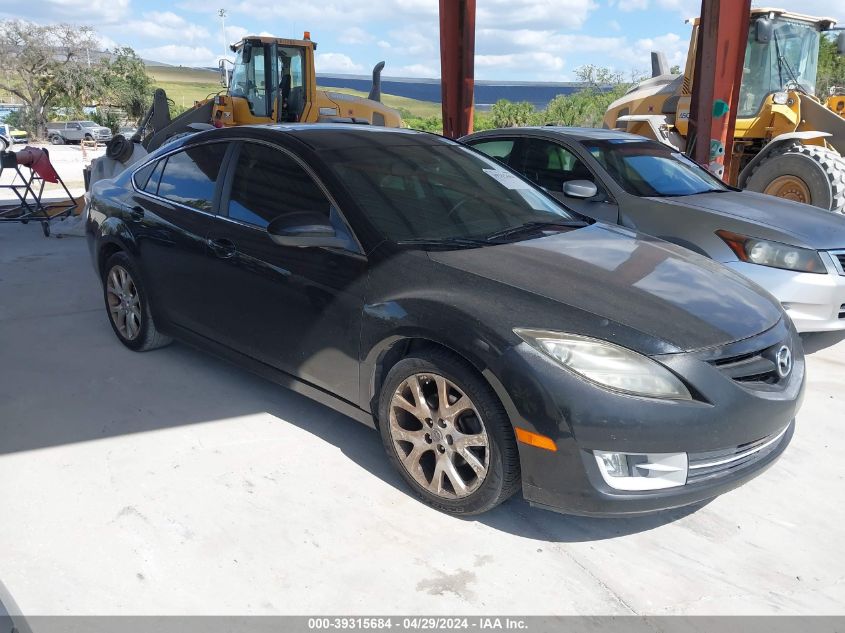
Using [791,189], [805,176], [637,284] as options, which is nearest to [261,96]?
[791,189]

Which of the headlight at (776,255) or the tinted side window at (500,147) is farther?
the tinted side window at (500,147)

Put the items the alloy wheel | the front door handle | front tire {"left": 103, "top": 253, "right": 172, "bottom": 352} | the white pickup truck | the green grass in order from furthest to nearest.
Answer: the green grass, the white pickup truck, the alloy wheel, front tire {"left": 103, "top": 253, "right": 172, "bottom": 352}, the front door handle

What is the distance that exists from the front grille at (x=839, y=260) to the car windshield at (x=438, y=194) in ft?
6.48

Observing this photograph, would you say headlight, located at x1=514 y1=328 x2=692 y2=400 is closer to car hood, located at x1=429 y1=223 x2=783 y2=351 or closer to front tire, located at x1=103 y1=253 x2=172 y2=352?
car hood, located at x1=429 y1=223 x2=783 y2=351

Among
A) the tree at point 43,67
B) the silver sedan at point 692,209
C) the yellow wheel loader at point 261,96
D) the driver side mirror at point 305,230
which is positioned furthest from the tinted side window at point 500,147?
the tree at point 43,67

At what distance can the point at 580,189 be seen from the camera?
5.39 meters

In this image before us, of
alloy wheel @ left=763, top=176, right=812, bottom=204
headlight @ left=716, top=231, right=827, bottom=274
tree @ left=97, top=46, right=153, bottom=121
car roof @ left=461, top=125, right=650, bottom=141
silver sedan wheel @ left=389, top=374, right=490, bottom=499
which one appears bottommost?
silver sedan wheel @ left=389, top=374, right=490, bottom=499

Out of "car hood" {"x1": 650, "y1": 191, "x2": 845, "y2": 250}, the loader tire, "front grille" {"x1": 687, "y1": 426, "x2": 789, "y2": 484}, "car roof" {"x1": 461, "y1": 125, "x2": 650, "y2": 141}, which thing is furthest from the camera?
the loader tire

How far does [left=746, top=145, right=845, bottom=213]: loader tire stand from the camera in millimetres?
7094

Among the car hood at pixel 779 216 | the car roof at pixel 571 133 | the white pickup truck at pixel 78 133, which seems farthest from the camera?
the white pickup truck at pixel 78 133

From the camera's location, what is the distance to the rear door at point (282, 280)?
3.35 m

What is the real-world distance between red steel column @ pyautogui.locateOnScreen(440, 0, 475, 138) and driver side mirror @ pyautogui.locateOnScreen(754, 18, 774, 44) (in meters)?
3.76

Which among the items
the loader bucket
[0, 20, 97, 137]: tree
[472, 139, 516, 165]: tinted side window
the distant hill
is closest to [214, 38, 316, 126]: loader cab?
[472, 139, 516, 165]: tinted side window

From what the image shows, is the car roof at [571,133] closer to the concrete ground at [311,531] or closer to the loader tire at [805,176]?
the loader tire at [805,176]
